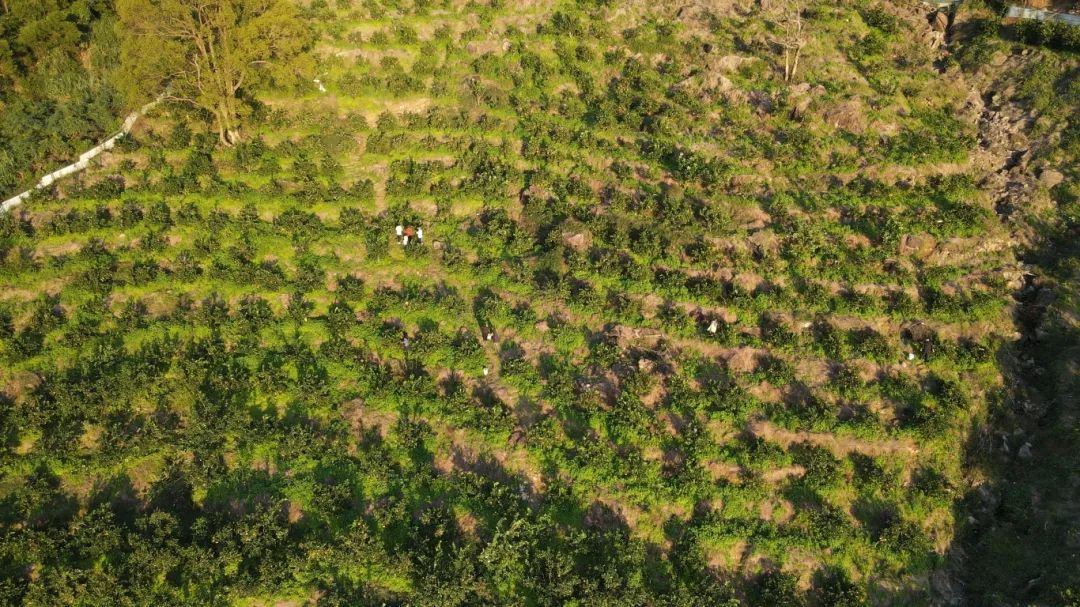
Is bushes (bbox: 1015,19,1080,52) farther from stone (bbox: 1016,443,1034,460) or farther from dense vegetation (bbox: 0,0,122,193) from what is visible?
dense vegetation (bbox: 0,0,122,193)

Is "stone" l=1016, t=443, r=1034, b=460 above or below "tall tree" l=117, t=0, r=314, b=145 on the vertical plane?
below

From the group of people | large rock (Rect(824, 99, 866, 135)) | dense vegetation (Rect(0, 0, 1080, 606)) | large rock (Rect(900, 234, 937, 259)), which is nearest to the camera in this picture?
dense vegetation (Rect(0, 0, 1080, 606))

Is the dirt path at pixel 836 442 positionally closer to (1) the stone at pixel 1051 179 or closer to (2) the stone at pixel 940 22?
(1) the stone at pixel 1051 179

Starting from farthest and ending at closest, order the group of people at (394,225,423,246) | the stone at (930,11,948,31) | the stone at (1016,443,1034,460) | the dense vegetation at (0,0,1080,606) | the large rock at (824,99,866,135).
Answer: the stone at (930,11,948,31), the large rock at (824,99,866,135), the group of people at (394,225,423,246), the stone at (1016,443,1034,460), the dense vegetation at (0,0,1080,606)

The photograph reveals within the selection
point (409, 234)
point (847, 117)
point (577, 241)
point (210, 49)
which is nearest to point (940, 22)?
point (847, 117)

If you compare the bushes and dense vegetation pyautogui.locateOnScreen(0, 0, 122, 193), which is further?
dense vegetation pyautogui.locateOnScreen(0, 0, 122, 193)

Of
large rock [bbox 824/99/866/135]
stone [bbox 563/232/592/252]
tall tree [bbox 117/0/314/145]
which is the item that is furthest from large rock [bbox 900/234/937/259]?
tall tree [bbox 117/0/314/145]
